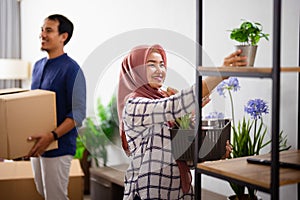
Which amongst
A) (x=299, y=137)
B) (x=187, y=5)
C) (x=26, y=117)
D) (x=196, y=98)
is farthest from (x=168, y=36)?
(x=196, y=98)

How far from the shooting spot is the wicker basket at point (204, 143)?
1.56 metres

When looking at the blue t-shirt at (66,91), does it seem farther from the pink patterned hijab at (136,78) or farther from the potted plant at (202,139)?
the potted plant at (202,139)

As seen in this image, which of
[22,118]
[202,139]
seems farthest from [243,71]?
[22,118]

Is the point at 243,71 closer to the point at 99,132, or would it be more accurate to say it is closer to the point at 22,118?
the point at 22,118

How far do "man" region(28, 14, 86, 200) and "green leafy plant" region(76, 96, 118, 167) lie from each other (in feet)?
3.21

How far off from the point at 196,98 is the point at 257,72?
23cm

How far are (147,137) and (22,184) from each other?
1.46m

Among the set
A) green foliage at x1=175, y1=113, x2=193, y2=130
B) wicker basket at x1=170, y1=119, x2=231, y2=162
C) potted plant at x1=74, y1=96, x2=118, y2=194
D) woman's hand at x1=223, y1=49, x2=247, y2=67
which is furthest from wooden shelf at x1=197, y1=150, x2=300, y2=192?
potted plant at x1=74, y1=96, x2=118, y2=194

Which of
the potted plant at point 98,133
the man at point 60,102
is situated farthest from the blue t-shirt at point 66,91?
the potted plant at point 98,133

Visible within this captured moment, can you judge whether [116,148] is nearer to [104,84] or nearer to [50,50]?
[104,84]

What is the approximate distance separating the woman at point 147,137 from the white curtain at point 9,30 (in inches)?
144

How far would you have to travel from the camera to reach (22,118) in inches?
90.9

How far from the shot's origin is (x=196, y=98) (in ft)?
4.83

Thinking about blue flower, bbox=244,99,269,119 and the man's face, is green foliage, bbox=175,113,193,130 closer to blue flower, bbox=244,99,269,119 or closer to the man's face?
blue flower, bbox=244,99,269,119
